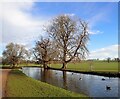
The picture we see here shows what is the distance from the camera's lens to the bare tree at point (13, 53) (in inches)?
4040

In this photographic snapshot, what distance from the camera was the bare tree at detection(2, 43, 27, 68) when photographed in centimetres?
10262

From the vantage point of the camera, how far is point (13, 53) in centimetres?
10625

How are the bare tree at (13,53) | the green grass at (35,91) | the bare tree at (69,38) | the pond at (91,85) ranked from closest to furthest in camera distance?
the green grass at (35,91) < the pond at (91,85) < the bare tree at (69,38) < the bare tree at (13,53)

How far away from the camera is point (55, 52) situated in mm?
61094

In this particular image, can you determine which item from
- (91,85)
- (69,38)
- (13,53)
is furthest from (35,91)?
(13,53)

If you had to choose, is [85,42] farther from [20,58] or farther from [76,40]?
[20,58]

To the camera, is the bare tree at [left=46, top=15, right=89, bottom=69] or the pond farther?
the bare tree at [left=46, top=15, right=89, bottom=69]

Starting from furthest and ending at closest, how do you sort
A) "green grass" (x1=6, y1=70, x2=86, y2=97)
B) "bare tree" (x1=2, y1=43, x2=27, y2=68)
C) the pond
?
"bare tree" (x1=2, y1=43, x2=27, y2=68) → the pond → "green grass" (x1=6, y1=70, x2=86, y2=97)

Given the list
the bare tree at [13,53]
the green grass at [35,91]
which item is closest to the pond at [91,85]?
the green grass at [35,91]

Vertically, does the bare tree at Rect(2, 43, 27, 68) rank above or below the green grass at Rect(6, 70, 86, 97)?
above

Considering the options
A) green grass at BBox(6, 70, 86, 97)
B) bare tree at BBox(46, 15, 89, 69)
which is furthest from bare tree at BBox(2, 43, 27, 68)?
green grass at BBox(6, 70, 86, 97)

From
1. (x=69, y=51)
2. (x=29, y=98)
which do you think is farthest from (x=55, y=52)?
(x=29, y=98)

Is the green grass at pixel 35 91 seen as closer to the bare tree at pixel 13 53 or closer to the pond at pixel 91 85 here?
the pond at pixel 91 85

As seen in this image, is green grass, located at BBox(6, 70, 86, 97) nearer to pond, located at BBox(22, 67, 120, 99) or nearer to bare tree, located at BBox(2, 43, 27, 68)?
pond, located at BBox(22, 67, 120, 99)
